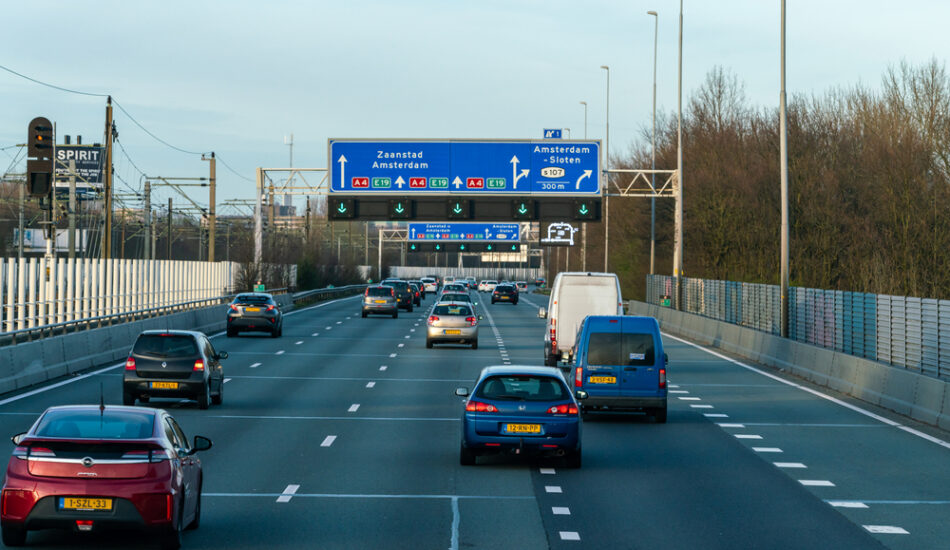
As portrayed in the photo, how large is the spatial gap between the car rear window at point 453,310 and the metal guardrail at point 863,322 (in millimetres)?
9375

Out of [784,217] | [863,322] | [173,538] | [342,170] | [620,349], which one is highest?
[342,170]

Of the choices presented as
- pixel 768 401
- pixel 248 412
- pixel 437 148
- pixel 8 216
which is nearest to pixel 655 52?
pixel 437 148

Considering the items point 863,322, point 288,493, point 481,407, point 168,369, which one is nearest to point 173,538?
point 288,493

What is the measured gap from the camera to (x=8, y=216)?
11888 cm

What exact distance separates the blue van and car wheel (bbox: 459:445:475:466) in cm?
541

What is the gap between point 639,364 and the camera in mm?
21766

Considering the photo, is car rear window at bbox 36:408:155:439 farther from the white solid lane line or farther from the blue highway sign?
the blue highway sign

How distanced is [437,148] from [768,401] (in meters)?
27.9

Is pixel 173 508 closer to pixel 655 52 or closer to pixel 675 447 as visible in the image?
pixel 675 447

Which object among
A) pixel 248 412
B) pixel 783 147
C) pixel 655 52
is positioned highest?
pixel 655 52

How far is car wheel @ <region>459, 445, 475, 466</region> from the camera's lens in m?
16.6

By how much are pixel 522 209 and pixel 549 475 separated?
3602cm

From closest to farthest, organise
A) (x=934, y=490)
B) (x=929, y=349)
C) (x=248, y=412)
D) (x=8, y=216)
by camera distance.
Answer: (x=934, y=490), (x=248, y=412), (x=929, y=349), (x=8, y=216)

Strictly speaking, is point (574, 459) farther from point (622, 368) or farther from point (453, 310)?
point (453, 310)
